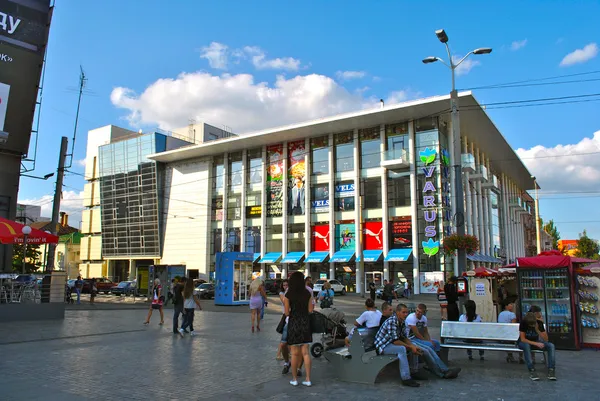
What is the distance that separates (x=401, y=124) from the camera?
46.2 meters

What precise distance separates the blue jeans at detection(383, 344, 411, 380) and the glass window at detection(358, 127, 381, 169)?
39853 mm

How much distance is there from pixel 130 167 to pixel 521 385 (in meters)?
61.3

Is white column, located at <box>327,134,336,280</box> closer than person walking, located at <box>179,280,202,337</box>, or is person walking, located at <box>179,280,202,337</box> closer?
person walking, located at <box>179,280,202,337</box>

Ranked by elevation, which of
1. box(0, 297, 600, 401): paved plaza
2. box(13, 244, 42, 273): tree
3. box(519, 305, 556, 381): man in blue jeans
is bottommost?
box(0, 297, 600, 401): paved plaza

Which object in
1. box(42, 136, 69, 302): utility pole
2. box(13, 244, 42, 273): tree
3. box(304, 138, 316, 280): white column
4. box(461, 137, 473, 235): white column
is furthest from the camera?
box(304, 138, 316, 280): white column

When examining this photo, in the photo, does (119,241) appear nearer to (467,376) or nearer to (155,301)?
(155,301)

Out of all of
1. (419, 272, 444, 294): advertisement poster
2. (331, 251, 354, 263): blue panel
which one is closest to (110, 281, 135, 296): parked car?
(331, 251, 354, 263): blue panel

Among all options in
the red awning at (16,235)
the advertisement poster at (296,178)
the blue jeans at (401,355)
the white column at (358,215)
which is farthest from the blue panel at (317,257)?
the blue jeans at (401,355)

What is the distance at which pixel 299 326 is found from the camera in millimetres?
7449

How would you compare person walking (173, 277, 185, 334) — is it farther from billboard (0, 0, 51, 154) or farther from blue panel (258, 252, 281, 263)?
blue panel (258, 252, 281, 263)

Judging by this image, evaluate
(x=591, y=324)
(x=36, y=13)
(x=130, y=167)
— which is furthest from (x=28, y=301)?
(x=130, y=167)

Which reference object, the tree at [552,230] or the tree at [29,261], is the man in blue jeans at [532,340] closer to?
the tree at [29,261]

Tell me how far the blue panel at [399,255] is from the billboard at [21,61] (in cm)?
3083

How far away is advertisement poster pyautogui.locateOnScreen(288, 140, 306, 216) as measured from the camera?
167 ft
